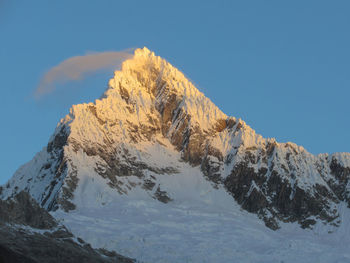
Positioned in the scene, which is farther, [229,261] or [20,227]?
[229,261]

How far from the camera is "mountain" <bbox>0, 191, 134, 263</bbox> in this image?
149 m

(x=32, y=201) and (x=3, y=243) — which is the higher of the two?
(x=32, y=201)

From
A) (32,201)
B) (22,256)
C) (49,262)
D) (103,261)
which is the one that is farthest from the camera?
(32,201)

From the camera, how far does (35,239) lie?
165 meters

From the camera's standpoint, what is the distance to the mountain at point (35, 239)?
14912 centimetres

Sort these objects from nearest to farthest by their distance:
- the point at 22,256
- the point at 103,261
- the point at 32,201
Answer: the point at 22,256 → the point at 103,261 → the point at 32,201

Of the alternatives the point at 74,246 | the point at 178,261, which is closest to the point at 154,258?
the point at 178,261

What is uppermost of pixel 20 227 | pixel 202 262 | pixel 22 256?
pixel 202 262

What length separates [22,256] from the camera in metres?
142

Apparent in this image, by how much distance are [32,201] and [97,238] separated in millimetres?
18698

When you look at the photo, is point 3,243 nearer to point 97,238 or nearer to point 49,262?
point 49,262

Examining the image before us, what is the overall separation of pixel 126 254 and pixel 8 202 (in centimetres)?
2815

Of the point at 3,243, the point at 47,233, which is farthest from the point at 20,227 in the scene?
the point at 3,243

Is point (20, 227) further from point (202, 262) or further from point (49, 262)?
point (202, 262)
